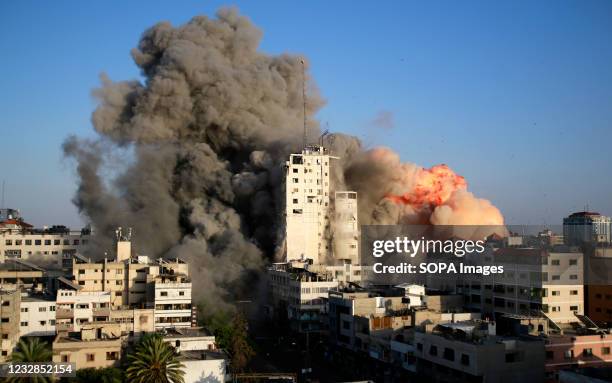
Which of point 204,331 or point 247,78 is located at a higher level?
point 247,78

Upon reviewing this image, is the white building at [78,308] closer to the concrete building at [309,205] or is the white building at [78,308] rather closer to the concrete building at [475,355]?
the concrete building at [475,355]

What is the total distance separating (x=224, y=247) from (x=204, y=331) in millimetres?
20127

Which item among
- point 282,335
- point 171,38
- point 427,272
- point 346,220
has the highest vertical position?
point 171,38

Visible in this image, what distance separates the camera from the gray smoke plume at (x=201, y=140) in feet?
208

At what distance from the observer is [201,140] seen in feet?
229

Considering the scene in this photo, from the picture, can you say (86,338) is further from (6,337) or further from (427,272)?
(427,272)

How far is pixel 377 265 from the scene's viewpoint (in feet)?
201

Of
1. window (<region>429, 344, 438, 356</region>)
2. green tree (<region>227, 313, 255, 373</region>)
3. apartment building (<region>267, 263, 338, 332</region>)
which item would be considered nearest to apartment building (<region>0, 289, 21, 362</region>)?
green tree (<region>227, 313, 255, 373</region>)

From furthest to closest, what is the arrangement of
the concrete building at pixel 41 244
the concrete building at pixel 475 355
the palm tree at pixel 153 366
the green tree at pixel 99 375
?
the concrete building at pixel 41 244, the concrete building at pixel 475 355, the green tree at pixel 99 375, the palm tree at pixel 153 366

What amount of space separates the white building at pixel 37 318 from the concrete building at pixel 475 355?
59.4ft

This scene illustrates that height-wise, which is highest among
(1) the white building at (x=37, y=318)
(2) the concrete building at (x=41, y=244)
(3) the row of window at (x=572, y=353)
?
(2) the concrete building at (x=41, y=244)

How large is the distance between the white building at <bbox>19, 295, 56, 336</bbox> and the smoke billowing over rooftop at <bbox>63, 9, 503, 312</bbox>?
21.1 meters

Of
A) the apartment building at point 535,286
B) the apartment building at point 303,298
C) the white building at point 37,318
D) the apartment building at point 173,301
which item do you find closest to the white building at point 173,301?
the apartment building at point 173,301

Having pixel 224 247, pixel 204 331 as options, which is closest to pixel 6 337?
pixel 204 331
